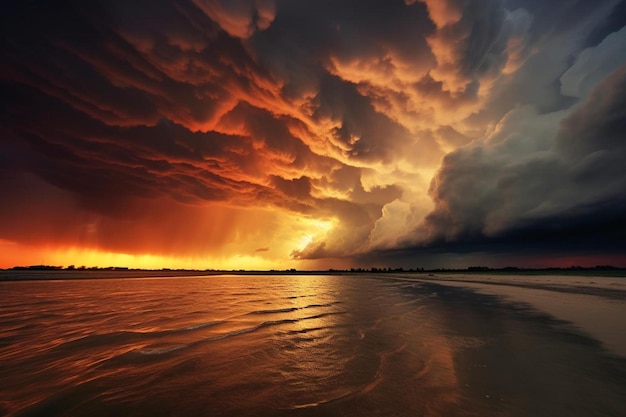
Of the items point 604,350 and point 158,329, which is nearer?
point 604,350

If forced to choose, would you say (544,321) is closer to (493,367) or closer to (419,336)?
(419,336)

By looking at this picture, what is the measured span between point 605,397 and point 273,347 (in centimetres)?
898

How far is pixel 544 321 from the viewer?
14.2 metres

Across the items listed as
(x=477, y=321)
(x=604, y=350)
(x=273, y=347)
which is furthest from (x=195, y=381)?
(x=477, y=321)

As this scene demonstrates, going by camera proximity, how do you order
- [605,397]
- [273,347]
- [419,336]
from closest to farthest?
[605,397] < [273,347] < [419,336]

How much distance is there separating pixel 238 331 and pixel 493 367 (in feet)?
32.9

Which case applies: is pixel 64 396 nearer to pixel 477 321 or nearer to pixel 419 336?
pixel 419 336

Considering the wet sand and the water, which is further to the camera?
the water

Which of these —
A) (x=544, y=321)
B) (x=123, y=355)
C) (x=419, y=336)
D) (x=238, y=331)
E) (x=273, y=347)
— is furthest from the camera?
(x=544, y=321)

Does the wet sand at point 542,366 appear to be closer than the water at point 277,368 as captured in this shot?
Yes

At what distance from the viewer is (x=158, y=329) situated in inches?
496

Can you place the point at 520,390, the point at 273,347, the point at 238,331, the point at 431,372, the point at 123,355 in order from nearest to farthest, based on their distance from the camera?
the point at 520,390, the point at 431,372, the point at 123,355, the point at 273,347, the point at 238,331

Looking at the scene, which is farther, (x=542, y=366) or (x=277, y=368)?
(x=277, y=368)

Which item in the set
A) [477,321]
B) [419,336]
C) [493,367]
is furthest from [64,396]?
[477,321]
